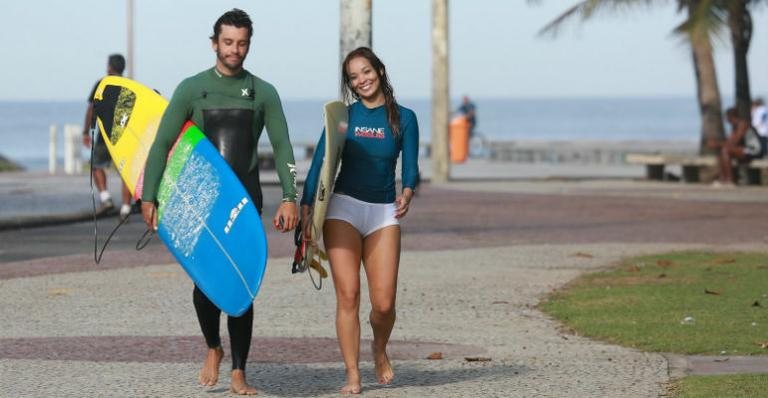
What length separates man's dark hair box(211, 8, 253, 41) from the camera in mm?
8156

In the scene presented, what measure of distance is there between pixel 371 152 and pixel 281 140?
1.45ft

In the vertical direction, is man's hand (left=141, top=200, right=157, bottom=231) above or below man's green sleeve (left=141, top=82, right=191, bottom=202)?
below

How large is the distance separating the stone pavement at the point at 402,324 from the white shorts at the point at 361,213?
31.1 inches

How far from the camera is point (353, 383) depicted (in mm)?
8328

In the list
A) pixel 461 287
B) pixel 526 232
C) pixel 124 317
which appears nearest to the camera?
pixel 124 317

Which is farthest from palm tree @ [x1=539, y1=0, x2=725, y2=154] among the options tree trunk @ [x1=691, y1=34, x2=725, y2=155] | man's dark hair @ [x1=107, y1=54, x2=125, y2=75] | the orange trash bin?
man's dark hair @ [x1=107, y1=54, x2=125, y2=75]

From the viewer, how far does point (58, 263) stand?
50.1 ft

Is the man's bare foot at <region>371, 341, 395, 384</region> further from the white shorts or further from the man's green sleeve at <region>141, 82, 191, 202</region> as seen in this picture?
the man's green sleeve at <region>141, 82, 191, 202</region>

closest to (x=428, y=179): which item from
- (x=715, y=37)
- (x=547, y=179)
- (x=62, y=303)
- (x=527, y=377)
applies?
(x=547, y=179)

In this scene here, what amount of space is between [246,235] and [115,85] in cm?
131

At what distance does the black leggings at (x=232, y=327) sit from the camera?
329 inches

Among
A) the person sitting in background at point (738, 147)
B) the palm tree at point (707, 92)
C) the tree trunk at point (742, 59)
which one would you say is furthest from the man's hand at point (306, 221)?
the tree trunk at point (742, 59)

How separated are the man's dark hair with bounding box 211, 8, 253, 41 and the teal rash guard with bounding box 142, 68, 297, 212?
0.19 metres

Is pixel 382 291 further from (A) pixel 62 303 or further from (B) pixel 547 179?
(B) pixel 547 179
